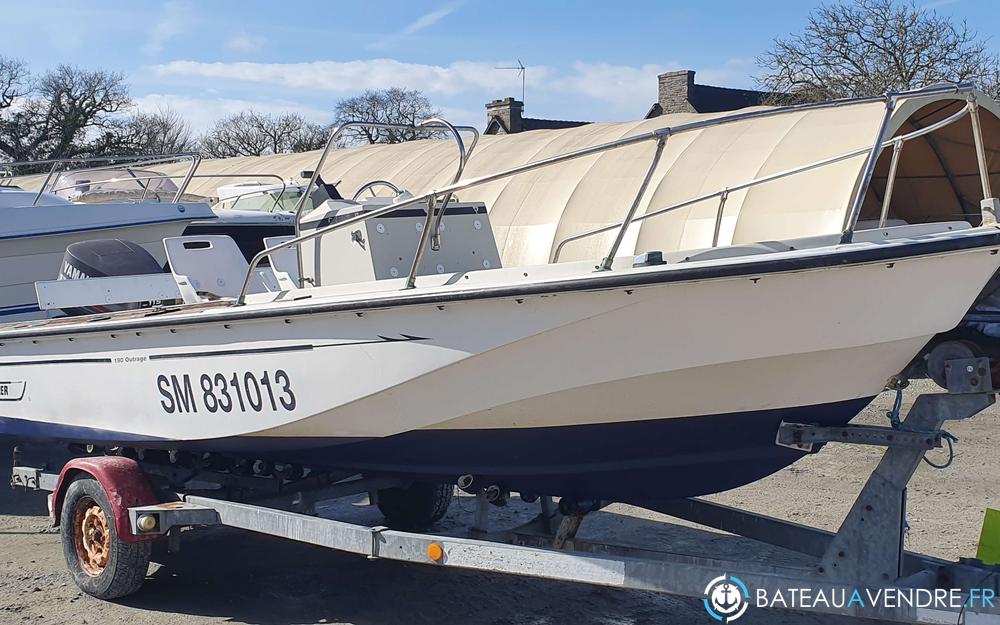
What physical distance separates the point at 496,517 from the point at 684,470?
2.24m

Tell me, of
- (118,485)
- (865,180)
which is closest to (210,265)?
(118,485)

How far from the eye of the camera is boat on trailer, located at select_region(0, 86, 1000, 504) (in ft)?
11.3

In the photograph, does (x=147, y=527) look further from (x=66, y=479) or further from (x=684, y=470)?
(x=684, y=470)

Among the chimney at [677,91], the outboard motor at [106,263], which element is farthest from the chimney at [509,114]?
the outboard motor at [106,263]

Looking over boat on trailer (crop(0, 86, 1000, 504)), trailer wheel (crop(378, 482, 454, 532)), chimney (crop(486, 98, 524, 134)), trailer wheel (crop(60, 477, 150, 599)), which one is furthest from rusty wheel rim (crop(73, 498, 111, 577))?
chimney (crop(486, 98, 524, 134))

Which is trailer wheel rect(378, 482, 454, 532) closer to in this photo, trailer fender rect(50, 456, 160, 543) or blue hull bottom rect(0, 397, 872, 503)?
blue hull bottom rect(0, 397, 872, 503)

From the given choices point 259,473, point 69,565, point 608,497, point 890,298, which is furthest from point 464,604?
point 890,298

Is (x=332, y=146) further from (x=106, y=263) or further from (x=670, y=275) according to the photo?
(x=106, y=263)

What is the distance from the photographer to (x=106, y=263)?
6062 mm

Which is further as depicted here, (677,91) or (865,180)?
(677,91)

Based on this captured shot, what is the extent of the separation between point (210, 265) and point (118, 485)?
52.1 inches

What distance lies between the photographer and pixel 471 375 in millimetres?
3844

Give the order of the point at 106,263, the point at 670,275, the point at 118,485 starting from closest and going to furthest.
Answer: the point at 670,275 → the point at 118,485 → the point at 106,263

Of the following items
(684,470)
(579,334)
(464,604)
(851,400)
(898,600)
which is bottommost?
(464,604)
